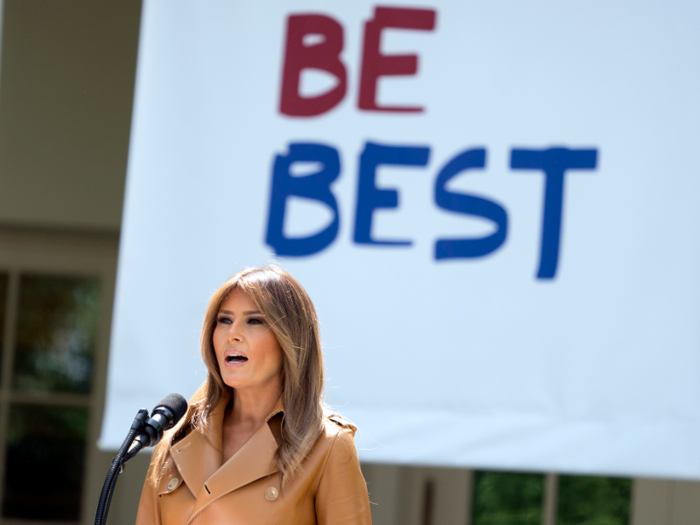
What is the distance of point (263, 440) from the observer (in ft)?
5.08

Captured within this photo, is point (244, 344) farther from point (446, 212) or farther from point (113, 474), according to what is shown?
point (446, 212)

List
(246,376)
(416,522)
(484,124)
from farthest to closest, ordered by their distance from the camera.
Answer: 1. (416,522)
2. (484,124)
3. (246,376)

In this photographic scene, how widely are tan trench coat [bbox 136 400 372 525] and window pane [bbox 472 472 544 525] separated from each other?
233 centimetres

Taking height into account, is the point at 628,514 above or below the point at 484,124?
below

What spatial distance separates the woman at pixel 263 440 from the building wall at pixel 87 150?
7.05 feet

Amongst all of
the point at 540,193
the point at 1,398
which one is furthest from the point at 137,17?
the point at 540,193

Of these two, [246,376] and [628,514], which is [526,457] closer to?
[246,376]

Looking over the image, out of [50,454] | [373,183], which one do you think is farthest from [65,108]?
[373,183]

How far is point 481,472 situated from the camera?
3738 mm

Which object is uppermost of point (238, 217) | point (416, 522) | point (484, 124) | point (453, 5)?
point (453, 5)

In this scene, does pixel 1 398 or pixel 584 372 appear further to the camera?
pixel 1 398

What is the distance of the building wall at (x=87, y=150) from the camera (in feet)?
11.9

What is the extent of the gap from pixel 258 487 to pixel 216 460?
106mm

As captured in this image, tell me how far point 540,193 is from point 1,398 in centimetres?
265
